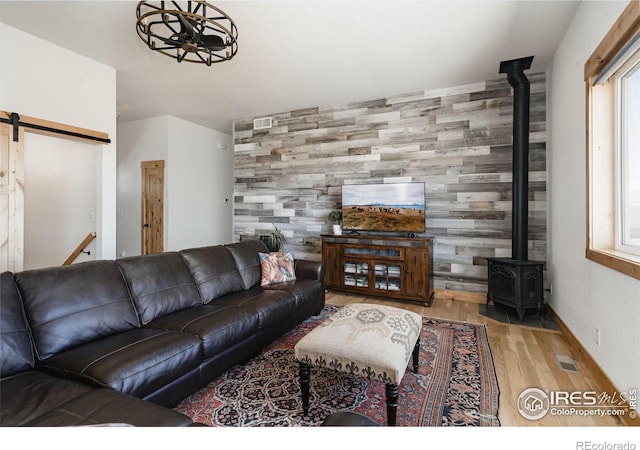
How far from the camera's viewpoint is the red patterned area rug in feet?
5.60

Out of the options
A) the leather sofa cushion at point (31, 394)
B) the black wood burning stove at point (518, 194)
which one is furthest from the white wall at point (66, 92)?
the black wood burning stove at point (518, 194)

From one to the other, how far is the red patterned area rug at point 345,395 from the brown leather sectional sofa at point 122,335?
0.14m

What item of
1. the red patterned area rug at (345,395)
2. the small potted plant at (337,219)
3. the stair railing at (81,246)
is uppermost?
the small potted plant at (337,219)

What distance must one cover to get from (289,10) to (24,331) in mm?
2960

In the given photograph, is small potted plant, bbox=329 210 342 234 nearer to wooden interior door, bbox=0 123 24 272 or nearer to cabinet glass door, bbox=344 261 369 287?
cabinet glass door, bbox=344 261 369 287

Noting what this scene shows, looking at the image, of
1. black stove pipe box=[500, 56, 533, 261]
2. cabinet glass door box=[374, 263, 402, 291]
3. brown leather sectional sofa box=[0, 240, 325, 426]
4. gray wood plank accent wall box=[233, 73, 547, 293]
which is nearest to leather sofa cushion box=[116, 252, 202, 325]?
brown leather sectional sofa box=[0, 240, 325, 426]

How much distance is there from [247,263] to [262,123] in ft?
11.3

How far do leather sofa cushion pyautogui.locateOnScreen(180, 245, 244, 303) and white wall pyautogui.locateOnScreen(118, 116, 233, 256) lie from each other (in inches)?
137

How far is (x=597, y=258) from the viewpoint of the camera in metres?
2.12

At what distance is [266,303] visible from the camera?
8.02ft

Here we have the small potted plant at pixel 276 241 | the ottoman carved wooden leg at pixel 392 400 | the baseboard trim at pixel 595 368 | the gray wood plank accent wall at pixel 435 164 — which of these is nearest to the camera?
the ottoman carved wooden leg at pixel 392 400

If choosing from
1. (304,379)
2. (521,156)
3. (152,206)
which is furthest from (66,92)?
(521,156)

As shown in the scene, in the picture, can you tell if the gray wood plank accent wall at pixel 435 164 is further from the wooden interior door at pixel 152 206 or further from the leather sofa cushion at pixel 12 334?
the leather sofa cushion at pixel 12 334

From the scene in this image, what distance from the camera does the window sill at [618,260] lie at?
164 centimetres
